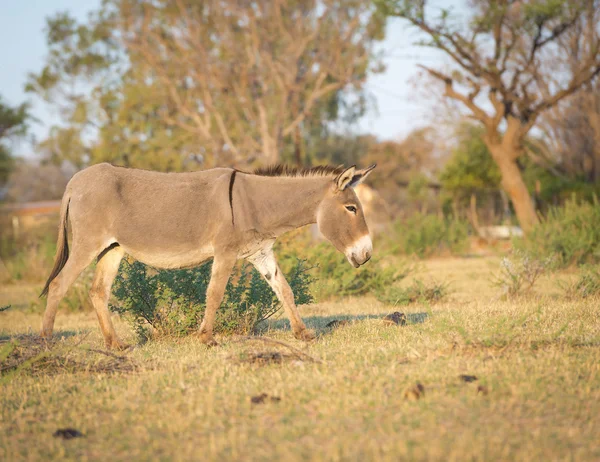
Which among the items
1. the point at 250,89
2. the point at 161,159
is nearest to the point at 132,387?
the point at 250,89

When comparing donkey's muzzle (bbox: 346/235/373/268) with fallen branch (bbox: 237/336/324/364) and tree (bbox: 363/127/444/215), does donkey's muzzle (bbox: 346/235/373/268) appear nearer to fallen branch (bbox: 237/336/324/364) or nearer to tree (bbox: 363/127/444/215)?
fallen branch (bbox: 237/336/324/364)

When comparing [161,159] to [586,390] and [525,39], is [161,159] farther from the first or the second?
[586,390]

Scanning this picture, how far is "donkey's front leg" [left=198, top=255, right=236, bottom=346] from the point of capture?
7178 millimetres

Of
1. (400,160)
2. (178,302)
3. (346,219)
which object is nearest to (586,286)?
(346,219)

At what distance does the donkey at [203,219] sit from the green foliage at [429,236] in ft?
46.5

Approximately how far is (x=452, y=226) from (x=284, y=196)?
15.3m

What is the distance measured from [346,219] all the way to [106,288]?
9.00 ft

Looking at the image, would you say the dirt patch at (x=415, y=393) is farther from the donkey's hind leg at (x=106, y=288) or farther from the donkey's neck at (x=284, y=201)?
the donkey's hind leg at (x=106, y=288)

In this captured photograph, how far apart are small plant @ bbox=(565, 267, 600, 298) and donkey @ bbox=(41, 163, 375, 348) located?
444cm

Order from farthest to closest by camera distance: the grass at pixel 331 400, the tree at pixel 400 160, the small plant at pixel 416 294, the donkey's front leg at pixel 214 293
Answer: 1. the tree at pixel 400 160
2. the small plant at pixel 416 294
3. the donkey's front leg at pixel 214 293
4. the grass at pixel 331 400

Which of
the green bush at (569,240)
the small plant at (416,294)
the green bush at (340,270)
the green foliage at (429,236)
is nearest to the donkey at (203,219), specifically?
the small plant at (416,294)

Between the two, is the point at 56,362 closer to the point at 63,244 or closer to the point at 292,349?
the point at 63,244

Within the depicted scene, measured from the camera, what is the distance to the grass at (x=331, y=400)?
404 centimetres

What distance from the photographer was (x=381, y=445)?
13.1 ft
